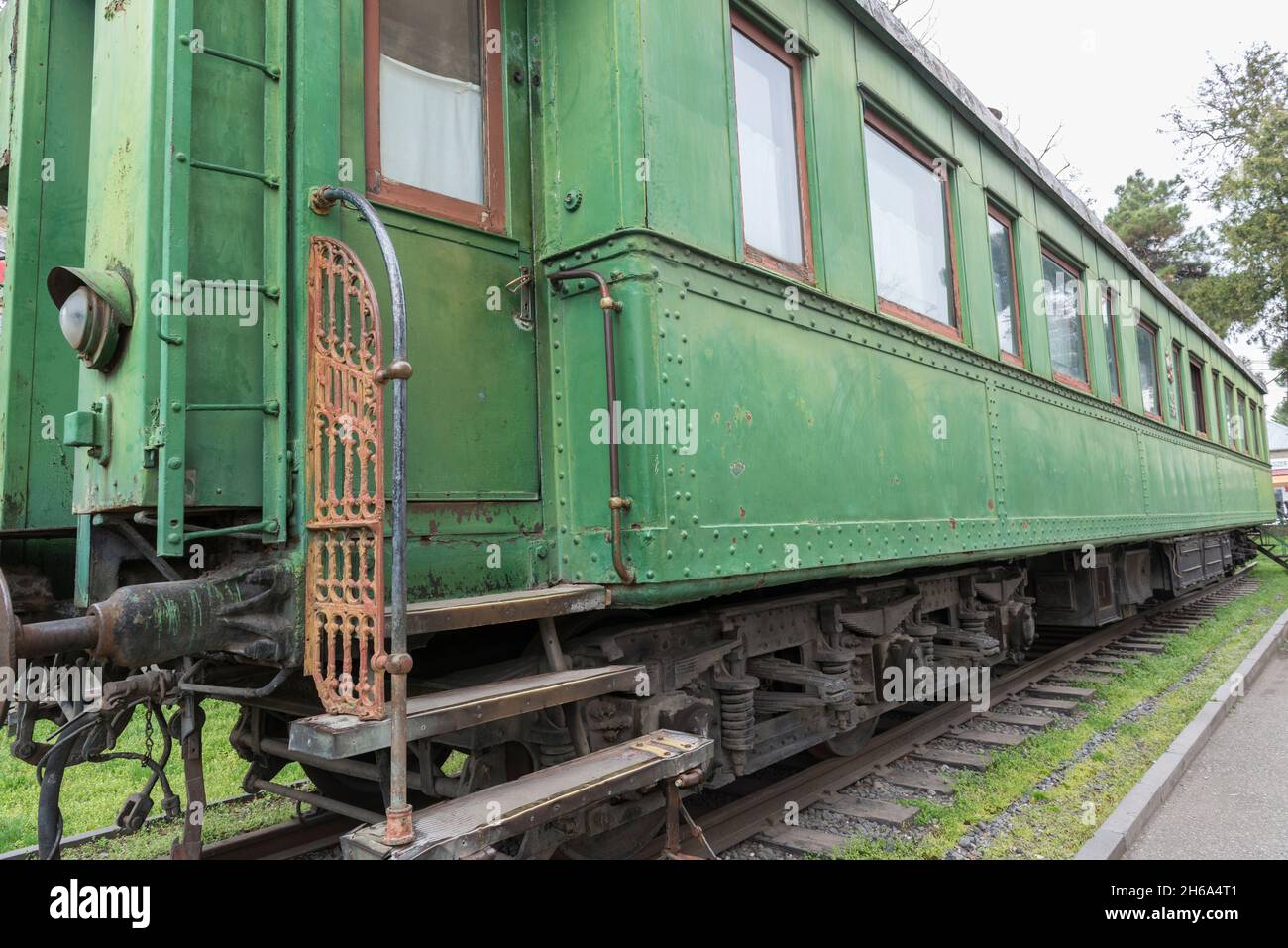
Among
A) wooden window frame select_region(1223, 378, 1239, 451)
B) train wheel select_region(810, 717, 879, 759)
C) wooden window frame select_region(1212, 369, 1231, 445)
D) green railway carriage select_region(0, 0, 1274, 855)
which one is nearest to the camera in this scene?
green railway carriage select_region(0, 0, 1274, 855)

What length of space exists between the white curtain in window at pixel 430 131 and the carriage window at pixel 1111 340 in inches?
261

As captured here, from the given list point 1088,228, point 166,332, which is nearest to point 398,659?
point 166,332

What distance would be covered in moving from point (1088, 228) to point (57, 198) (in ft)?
25.7

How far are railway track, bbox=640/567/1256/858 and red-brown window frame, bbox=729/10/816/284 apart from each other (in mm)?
2240

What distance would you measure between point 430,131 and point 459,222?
33 cm

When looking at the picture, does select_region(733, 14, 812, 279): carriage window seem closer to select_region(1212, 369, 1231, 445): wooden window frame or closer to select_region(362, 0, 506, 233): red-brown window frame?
select_region(362, 0, 506, 233): red-brown window frame

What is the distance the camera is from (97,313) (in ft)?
8.17

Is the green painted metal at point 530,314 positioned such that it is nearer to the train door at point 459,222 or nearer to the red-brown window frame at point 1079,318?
the train door at point 459,222

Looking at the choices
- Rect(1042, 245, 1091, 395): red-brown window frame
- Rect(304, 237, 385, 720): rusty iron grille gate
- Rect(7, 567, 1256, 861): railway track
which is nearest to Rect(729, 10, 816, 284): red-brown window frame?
Rect(304, 237, 385, 720): rusty iron grille gate

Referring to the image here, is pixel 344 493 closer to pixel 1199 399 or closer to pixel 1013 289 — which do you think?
pixel 1013 289

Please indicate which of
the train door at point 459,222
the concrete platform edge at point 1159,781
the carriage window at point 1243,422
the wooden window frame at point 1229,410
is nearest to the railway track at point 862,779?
the concrete platform edge at point 1159,781

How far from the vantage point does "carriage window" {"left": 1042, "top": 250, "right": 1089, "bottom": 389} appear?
21.8 feet

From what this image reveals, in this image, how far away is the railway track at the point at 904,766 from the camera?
12.2 ft
